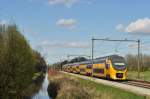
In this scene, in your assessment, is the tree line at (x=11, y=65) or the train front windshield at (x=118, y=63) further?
the train front windshield at (x=118, y=63)

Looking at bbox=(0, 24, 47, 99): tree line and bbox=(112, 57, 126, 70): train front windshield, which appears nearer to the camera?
bbox=(0, 24, 47, 99): tree line

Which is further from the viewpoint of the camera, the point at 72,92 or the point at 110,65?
the point at 110,65

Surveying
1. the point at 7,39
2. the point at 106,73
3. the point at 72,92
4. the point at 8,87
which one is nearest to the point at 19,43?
the point at 7,39

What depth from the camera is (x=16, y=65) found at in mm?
39750

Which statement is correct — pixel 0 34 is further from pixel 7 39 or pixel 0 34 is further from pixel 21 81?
pixel 21 81

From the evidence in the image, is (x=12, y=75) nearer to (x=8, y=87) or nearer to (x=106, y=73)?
(x=8, y=87)

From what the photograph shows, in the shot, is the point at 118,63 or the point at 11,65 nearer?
the point at 11,65

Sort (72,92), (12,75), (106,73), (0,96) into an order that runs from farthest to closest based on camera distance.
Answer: (106,73) → (12,75) → (0,96) → (72,92)

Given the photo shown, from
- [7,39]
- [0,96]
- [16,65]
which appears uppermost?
[7,39]

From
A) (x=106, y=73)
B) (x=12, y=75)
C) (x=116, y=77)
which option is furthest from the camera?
(x=106, y=73)

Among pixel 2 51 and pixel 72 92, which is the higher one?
pixel 2 51

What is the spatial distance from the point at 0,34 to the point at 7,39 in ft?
4.90

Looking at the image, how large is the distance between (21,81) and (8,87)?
2.82 metres

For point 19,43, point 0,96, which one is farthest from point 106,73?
point 0,96
